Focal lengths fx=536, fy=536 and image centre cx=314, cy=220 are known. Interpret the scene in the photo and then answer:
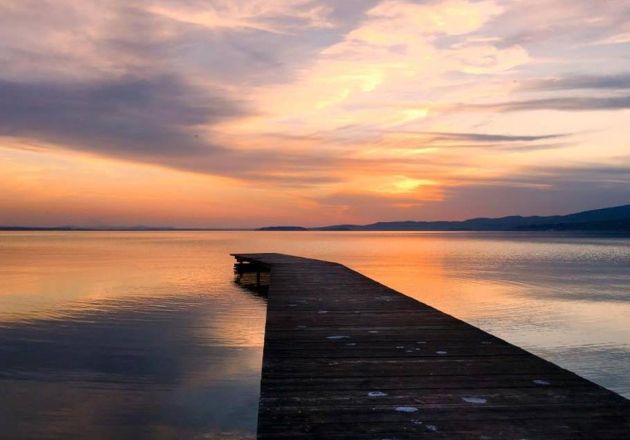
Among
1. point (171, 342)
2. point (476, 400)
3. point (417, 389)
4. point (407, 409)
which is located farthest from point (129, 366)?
point (476, 400)

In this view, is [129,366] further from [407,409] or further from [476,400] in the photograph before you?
[476,400]

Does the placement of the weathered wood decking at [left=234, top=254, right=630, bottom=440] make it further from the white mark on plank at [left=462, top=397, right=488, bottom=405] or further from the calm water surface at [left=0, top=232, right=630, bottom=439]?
the calm water surface at [left=0, top=232, right=630, bottom=439]

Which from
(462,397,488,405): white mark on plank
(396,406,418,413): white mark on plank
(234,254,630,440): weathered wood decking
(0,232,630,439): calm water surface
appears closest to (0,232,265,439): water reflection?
(0,232,630,439): calm water surface

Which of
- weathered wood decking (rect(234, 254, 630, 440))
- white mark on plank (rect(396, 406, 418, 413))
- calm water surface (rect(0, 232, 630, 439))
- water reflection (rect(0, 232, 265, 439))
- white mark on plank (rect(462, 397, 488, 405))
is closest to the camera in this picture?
weathered wood decking (rect(234, 254, 630, 440))

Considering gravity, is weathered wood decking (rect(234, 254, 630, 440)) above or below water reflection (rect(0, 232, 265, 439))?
above

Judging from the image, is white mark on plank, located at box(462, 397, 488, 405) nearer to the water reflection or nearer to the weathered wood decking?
the weathered wood decking

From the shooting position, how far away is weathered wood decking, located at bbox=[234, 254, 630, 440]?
14.1 ft

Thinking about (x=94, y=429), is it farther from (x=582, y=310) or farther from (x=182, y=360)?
(x=582, y=310)

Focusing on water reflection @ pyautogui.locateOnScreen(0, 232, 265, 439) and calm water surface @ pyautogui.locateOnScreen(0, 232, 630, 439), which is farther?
calm water surface @ pyautogui.locateOnScreen(0, 232, 630, 439)

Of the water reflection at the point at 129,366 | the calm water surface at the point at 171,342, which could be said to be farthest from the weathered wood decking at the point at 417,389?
the calm water surface at the point at 171,342

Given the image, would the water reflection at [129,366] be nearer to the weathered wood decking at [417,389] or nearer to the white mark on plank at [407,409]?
the weathered wood decking at [417,389]

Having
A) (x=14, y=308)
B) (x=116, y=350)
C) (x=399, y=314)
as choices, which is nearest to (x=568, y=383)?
(x=399, y=314)

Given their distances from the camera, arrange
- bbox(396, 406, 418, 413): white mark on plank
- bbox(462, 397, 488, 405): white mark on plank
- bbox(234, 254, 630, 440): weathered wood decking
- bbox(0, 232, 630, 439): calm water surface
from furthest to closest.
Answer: bbox(0, 232, 630, 439): calm water surface, bbox(462, 397, 488, 405): white mark on plank, bbox(396, 406, 418, 413): white mark on plank, bbox(234, 254, 630, 440): weathered wood decking

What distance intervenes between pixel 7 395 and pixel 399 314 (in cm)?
727
